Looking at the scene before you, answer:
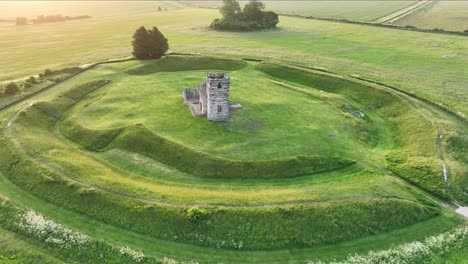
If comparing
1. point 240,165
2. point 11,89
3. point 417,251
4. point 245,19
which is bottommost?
point 417,251

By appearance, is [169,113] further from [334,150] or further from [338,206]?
[338,206]

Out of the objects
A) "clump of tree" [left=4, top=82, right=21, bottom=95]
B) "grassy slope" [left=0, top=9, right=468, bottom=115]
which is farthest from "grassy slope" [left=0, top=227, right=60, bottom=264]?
"grassy slope" [left=0, top=9, right=468, bottom=115]

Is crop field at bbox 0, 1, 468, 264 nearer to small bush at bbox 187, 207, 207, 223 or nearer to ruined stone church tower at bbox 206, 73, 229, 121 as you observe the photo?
small bush at bbox 187, 207, 207, 223

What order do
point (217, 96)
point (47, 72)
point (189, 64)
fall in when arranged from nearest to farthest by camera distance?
point (217, 96) < point (47, 72) < point (189, 64)

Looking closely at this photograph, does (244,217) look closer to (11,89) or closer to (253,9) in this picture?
(11,89)

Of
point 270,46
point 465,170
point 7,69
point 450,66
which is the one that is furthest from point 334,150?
point 7,69

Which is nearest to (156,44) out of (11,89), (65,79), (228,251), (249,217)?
(65,79)

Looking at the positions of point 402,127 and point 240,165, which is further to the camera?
point 402,127
